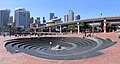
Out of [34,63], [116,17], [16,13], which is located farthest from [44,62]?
[16,13]

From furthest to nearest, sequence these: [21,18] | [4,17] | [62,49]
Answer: [21,18]
[4,17]
[62,49]

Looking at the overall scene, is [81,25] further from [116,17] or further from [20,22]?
[20,22]

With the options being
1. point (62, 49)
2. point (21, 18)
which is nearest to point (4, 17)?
point (21, 18)

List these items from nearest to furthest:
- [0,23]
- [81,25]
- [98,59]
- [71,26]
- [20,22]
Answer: [98,59]
[81,25]
[71,26]
[0,23]
[20,22]

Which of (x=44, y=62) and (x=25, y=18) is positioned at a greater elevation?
(x=25, y=18)

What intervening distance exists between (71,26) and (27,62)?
89.4m

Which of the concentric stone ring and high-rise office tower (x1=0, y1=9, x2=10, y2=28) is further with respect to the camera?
high-rise office tower (x1=0, y1=9, x2=10, y2=28)

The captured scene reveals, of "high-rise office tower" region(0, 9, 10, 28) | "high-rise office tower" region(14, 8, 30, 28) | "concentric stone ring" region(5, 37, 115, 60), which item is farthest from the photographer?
"high-rise office tower" region(14, 8, 30, 28)

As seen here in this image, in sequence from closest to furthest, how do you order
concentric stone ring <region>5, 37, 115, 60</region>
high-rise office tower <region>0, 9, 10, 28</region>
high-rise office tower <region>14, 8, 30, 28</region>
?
concentric stone ring <region>5, 37, 115, 60</region>
high-rise office tower <region>0, 9, 10, 28</region>
high-rise office tower <region>14, 8, 30, 28</region>

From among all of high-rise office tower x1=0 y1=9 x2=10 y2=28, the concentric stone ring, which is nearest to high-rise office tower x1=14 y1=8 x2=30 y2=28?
high-rise office tower x1=0 y1=9 x2=10 y2=28

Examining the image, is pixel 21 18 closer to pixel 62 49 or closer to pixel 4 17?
pixel 4 17

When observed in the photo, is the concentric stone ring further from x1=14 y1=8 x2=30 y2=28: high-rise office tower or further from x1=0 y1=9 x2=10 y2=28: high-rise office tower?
x1=14 y1=8 x2=30 y2=28: high-rise office tower

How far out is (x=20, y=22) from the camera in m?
192

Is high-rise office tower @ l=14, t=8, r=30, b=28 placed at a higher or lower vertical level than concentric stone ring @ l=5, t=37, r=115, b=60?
higher
